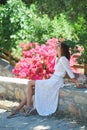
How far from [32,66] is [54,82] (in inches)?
71.3

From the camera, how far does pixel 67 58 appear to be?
736 centimetres

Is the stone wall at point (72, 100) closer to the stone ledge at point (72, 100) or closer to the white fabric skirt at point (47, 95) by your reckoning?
the stone ledge at point (72, 100)

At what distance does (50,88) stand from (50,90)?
A: 0.11ft

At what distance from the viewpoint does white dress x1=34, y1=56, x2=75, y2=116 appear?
7.30 metres

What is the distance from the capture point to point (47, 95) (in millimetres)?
7375

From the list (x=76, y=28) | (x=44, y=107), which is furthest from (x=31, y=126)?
(x=76, y=28)

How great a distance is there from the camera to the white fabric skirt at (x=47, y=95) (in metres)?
7.31

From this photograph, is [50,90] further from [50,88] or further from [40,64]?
[40,64]

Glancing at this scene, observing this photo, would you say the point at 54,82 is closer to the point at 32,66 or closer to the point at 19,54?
the point at 32,66

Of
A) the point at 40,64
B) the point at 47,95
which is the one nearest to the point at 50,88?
the point at 47,95

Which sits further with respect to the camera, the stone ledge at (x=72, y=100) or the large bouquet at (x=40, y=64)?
the large bouquet at (x=40, y=64)

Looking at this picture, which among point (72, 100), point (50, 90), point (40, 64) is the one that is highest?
point (40, 64)

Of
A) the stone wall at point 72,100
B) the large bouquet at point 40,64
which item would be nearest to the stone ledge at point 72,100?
the stone wall at point 72,100

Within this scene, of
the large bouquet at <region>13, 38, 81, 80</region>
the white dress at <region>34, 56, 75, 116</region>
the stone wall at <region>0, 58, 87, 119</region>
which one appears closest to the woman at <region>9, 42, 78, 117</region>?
the white dress at <region>34, 56, 75, 116</region>
